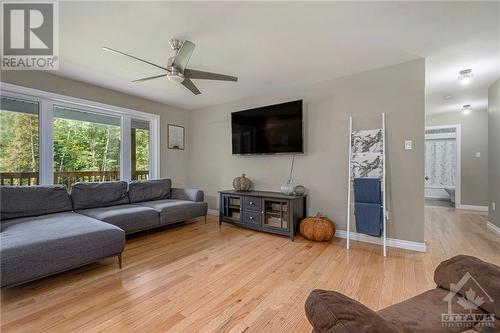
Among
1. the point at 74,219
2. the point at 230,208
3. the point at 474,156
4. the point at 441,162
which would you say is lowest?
the point at 230,208

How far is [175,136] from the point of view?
4980 mm

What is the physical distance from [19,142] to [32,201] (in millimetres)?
960

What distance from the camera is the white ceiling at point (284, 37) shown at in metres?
1.87

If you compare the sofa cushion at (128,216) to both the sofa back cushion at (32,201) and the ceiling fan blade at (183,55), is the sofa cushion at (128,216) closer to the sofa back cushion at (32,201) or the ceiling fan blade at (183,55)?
the sofa back cushion at (32,201)

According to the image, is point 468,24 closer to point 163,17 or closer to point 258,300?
point 163,17

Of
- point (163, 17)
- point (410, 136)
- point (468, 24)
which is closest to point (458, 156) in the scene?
point (410, 136)

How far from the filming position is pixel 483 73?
3.20 metres

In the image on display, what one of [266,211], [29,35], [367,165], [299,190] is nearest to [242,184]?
[266,211]

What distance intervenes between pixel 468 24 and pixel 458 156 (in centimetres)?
460

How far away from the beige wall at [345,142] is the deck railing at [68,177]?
6.43 feet

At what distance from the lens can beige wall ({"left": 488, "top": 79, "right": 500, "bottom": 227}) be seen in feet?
11.2

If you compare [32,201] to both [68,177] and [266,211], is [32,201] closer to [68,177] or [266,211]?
[68,177]

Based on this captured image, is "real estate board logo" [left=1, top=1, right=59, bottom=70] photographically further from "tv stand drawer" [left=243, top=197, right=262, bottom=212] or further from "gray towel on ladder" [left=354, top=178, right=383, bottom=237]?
"gray towel on ladder" [left=354, top=178, right=383, bottom=237]

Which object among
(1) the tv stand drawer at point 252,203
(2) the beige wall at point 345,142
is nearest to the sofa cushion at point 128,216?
(1) the tv stand drawer at point 252,203
